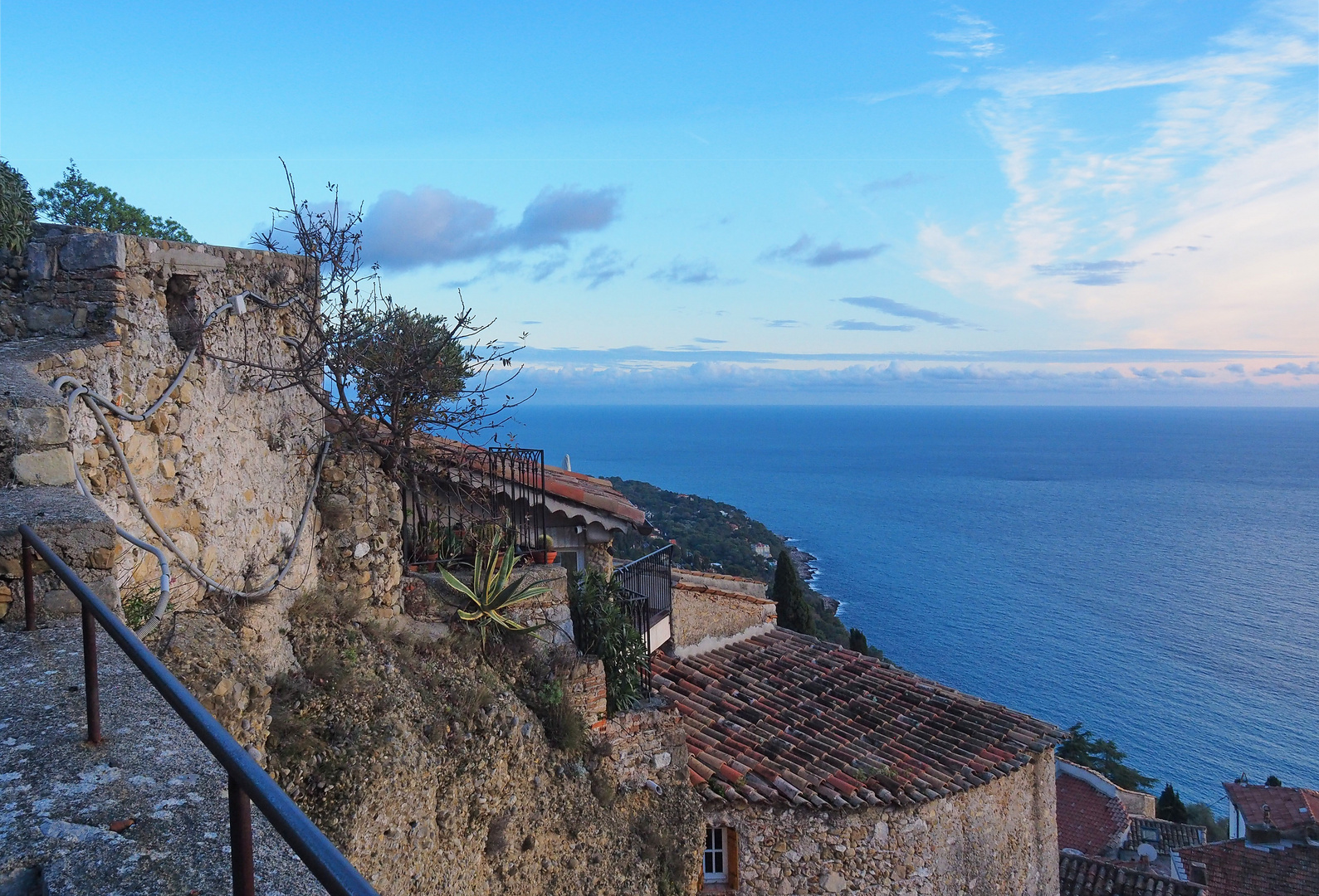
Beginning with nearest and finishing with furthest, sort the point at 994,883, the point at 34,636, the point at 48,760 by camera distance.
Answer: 1. the point at 48,760
2. the point at 34,636
3. the point at 994,883

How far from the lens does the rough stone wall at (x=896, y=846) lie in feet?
31.9

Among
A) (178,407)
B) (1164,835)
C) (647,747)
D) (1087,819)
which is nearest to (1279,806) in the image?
(1164,835)

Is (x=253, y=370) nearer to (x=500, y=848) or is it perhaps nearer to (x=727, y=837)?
(x=500, y=848)

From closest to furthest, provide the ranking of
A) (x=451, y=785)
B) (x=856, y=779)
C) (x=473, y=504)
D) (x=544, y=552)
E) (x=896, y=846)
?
(x=451, y=785), (x=544, y=552), (x=473, y=504), (x=896, y=846), (x=856, y=779)

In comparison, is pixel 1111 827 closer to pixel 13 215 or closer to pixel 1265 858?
pixel 1265 858

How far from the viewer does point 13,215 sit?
4898 millimetres

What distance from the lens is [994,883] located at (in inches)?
452

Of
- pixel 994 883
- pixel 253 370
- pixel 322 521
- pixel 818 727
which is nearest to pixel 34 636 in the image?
pixel 253 370

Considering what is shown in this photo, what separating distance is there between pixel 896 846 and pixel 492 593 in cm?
631

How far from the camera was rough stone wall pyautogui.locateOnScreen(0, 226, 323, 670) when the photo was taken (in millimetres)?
4820

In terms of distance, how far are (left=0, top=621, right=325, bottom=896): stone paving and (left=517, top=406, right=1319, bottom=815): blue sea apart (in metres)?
4.88

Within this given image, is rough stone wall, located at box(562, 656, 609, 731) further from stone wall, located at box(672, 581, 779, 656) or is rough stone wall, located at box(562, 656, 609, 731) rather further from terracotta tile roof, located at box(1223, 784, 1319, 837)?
terracotta tile roof, located at box(1223, 784, 1319, 837)

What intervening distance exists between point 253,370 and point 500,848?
4337 mm

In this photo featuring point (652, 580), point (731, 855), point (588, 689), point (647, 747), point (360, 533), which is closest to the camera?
point (360, 533)
